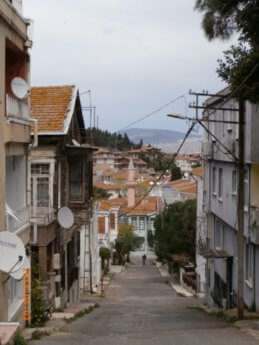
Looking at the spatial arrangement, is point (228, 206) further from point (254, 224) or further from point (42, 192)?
point (42, 192)

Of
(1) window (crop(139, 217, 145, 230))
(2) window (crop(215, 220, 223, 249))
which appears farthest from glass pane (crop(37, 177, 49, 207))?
(1) window (crop(139, 217, 145, 230))

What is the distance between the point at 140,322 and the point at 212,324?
244 cm

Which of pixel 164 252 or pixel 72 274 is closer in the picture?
pixel 72 274

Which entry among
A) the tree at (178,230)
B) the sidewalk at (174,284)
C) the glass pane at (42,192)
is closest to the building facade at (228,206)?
the glass pane at (42,192)

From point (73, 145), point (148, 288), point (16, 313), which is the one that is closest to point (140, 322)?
point (16, 313)

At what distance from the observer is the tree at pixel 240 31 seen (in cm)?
1551

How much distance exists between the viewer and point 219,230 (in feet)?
108

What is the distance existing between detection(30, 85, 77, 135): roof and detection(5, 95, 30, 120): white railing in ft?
23.5

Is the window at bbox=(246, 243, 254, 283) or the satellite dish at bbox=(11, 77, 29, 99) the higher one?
the satellite dish at bbox=(11, 77, 29, 99)

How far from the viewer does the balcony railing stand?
25103 millimetres

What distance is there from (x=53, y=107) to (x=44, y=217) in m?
4.95

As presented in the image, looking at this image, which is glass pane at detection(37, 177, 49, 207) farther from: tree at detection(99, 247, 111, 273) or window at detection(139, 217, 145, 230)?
window at detection(139, 217, 145, 230)

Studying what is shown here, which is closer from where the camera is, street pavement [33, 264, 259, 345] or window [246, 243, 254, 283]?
street pavement [33, 264, 259, 345]

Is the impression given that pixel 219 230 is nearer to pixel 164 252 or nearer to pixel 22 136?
pixel 22 136
